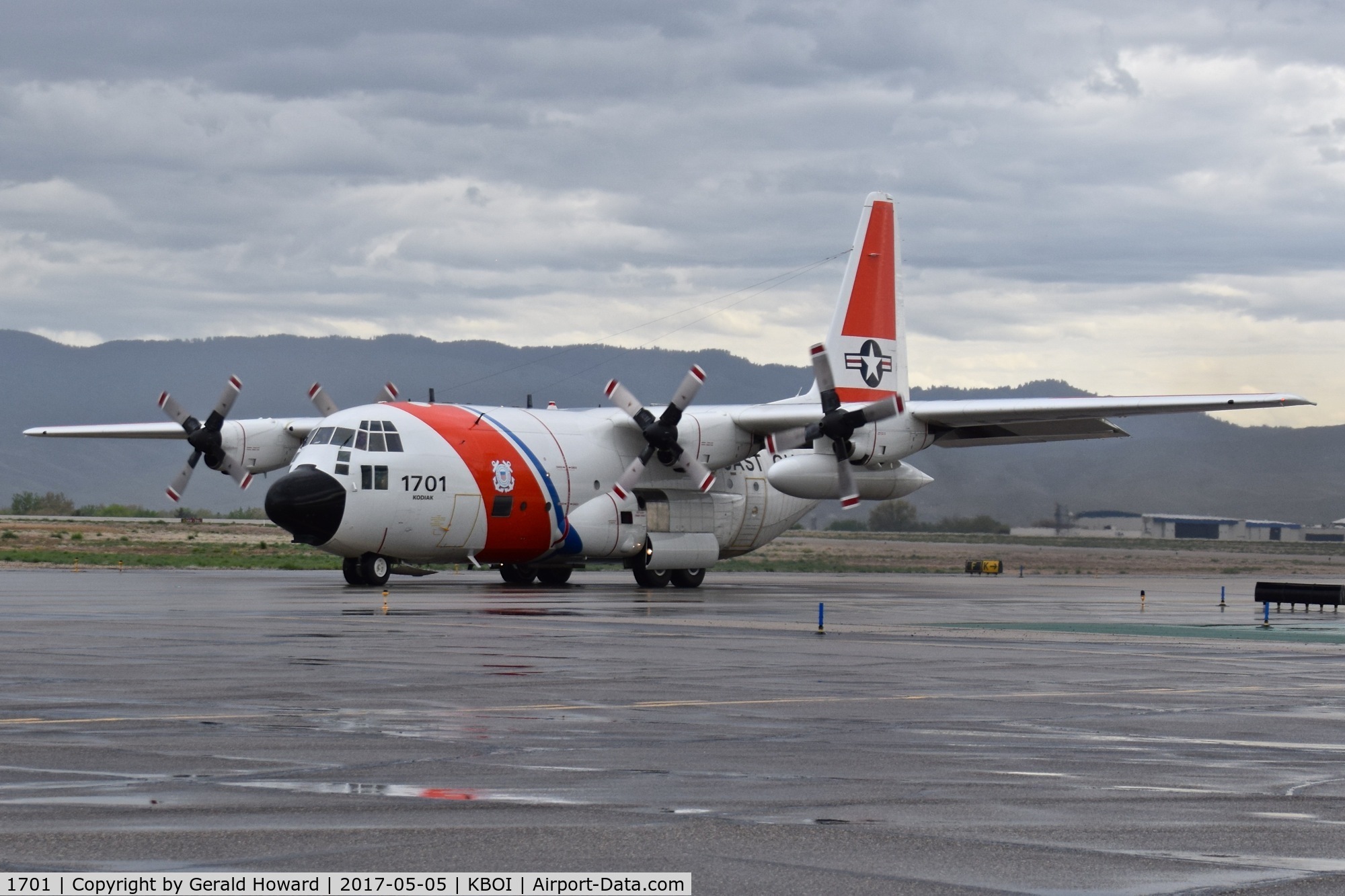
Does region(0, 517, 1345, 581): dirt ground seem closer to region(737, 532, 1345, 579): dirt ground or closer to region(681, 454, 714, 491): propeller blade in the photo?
region(737, 532, 1345, 579): dirt ground

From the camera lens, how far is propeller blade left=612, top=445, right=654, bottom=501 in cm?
4031

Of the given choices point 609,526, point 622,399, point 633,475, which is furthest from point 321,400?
point 633,475

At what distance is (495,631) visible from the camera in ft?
78.9

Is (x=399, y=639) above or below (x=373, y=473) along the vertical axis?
below

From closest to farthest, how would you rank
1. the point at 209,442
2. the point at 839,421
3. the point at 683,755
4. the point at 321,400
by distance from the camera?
the point at 683,755 → the point at 839,421 → the point at 321,400 → the point at 209,442

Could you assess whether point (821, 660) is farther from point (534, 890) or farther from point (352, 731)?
point (534, 890)

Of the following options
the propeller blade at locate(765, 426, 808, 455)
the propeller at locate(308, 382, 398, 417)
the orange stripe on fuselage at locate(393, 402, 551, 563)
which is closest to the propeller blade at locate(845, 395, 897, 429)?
the propeller blade at locate(765, 426, 808, 455)

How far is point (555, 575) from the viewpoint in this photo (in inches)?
1730

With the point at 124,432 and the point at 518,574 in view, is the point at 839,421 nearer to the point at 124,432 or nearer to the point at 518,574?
the point at 518,574

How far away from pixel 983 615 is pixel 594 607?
7.79 metres

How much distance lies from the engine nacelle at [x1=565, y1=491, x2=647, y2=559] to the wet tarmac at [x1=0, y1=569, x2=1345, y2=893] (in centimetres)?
1544

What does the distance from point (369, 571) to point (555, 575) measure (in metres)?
6.63

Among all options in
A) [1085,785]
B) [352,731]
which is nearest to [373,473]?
[352,731]

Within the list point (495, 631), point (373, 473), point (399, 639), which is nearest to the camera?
point (399, 639)
